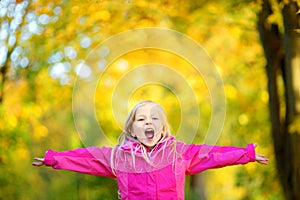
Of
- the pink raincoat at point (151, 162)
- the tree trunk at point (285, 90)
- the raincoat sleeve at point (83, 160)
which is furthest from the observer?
the tree trunk at point (285, 90)

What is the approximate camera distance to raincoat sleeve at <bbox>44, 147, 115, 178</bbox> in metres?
6.27

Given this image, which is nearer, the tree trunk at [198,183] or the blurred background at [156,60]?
the blurred background at [156,60]

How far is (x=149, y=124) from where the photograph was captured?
6.24m

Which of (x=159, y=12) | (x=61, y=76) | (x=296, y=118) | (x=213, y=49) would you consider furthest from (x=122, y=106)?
(x=213, y=49)

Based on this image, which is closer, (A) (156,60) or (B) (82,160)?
(B) (82,160)

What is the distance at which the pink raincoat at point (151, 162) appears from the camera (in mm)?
6168

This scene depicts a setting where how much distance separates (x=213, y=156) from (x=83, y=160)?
3.16 feet

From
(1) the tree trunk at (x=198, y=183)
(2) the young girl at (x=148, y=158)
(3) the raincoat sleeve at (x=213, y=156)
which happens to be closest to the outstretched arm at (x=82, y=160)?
(2) the young girl at (x=148, y=158)

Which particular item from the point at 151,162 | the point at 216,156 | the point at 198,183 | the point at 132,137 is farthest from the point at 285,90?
the point at 198,183

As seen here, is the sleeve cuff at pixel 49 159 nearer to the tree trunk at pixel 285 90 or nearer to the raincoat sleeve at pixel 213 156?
the raincoat sleeve at pixel 213 156

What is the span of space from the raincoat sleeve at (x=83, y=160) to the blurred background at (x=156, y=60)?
92.0 inches

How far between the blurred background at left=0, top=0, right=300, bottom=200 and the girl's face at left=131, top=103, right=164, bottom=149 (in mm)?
2001

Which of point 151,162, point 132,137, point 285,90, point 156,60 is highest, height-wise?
point 156,60

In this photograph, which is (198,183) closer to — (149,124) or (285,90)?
(285,90)
